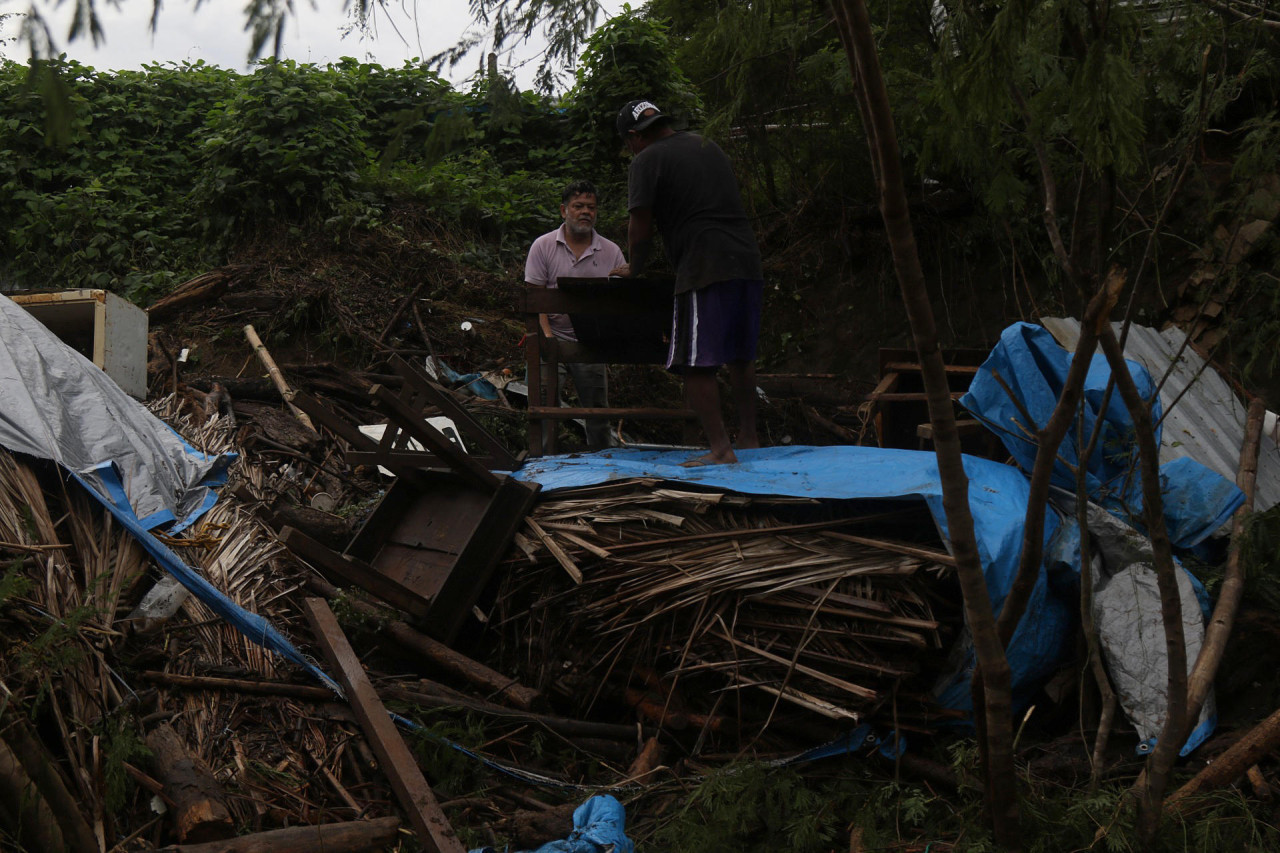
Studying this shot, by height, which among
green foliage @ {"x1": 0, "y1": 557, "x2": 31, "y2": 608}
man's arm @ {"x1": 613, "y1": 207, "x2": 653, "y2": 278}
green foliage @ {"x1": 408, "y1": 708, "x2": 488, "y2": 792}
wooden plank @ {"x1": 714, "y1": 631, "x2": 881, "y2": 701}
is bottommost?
green foliage @ {"x1": 408, "y1": 708, "x2": 488, "y2": 792}

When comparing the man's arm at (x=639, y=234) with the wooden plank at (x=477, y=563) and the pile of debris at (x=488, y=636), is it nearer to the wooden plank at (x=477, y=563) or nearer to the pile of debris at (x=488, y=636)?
the pile of debris at (x=488, y=636)

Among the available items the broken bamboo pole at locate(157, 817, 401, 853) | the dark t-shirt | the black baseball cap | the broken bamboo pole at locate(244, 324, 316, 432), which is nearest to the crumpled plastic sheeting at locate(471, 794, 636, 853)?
the broken bamboo pole at locate(157, 817, 401, 853)

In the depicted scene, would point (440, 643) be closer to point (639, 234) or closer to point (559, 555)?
point (559, 555)

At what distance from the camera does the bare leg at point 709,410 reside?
4504 millimetres

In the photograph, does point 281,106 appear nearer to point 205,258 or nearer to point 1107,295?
point 205,258

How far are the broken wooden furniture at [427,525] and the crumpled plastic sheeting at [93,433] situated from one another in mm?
992

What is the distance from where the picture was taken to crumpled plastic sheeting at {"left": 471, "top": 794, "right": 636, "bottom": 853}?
301cm

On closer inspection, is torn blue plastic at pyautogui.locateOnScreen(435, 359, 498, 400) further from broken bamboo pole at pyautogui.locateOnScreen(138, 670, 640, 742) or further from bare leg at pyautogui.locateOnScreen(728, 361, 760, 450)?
broken bamboo pole at pyautogui.locateOnScreen(138, 670, 640, 742)

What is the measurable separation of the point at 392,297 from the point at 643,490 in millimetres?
5407

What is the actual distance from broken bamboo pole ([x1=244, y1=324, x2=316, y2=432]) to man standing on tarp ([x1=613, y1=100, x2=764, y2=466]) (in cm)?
320

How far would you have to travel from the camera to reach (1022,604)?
8.14 feet

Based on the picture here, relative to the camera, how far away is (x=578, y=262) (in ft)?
19.5

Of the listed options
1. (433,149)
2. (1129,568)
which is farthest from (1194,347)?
(433,149)

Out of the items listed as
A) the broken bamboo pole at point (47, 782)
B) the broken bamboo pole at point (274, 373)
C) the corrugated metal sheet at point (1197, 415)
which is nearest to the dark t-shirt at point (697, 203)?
the corrugated metal sheet at point (1197, 415)
